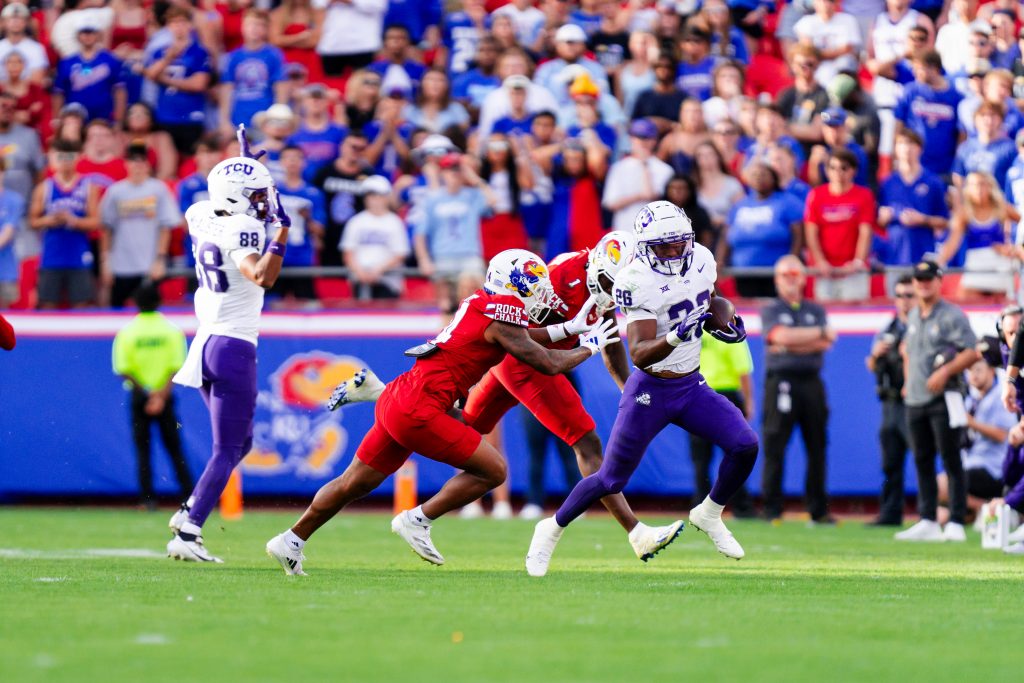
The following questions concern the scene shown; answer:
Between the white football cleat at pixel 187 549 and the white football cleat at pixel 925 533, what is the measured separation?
20.2 ft

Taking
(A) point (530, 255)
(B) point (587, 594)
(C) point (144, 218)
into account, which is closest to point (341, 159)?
(C) point (144, 218)

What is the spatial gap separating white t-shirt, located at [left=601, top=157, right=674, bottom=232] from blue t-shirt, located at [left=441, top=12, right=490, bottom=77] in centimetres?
332

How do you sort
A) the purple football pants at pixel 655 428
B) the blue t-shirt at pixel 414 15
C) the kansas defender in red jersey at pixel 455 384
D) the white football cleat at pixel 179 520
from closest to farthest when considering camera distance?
the kansas defender in red jersey at pixel 455 384
the purple football pants at pixel 655 428
the white football cleat at pixel 179 520
the blue t-shirt at pixel 414 15

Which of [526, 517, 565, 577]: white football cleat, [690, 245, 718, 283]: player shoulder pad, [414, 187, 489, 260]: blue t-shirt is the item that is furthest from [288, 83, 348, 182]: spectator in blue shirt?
[526, 517, 565, 577]: white football cleat

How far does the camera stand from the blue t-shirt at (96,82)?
1964 centimetres

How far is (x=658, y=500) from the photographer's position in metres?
17.6

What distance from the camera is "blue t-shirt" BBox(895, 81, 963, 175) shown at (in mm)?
17484

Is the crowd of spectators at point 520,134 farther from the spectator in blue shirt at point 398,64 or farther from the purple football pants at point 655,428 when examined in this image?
the purple football pants at point 655,428

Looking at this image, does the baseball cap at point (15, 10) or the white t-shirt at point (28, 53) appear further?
the baseball cap at point (15, 10)

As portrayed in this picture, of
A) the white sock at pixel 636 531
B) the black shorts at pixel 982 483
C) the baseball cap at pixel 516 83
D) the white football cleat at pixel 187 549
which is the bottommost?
the black shorts at pixel 982 483

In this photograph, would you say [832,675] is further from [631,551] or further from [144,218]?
[144,218]

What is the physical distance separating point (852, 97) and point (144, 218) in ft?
24.8

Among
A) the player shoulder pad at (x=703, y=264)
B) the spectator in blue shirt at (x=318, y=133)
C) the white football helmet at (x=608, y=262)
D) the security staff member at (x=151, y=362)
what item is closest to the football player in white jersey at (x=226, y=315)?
the white football helmet at (x=608, y=262)

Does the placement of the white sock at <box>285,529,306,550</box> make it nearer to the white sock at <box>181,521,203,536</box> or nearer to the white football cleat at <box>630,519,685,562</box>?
the white sock at <box>181,521,203,536</box>
